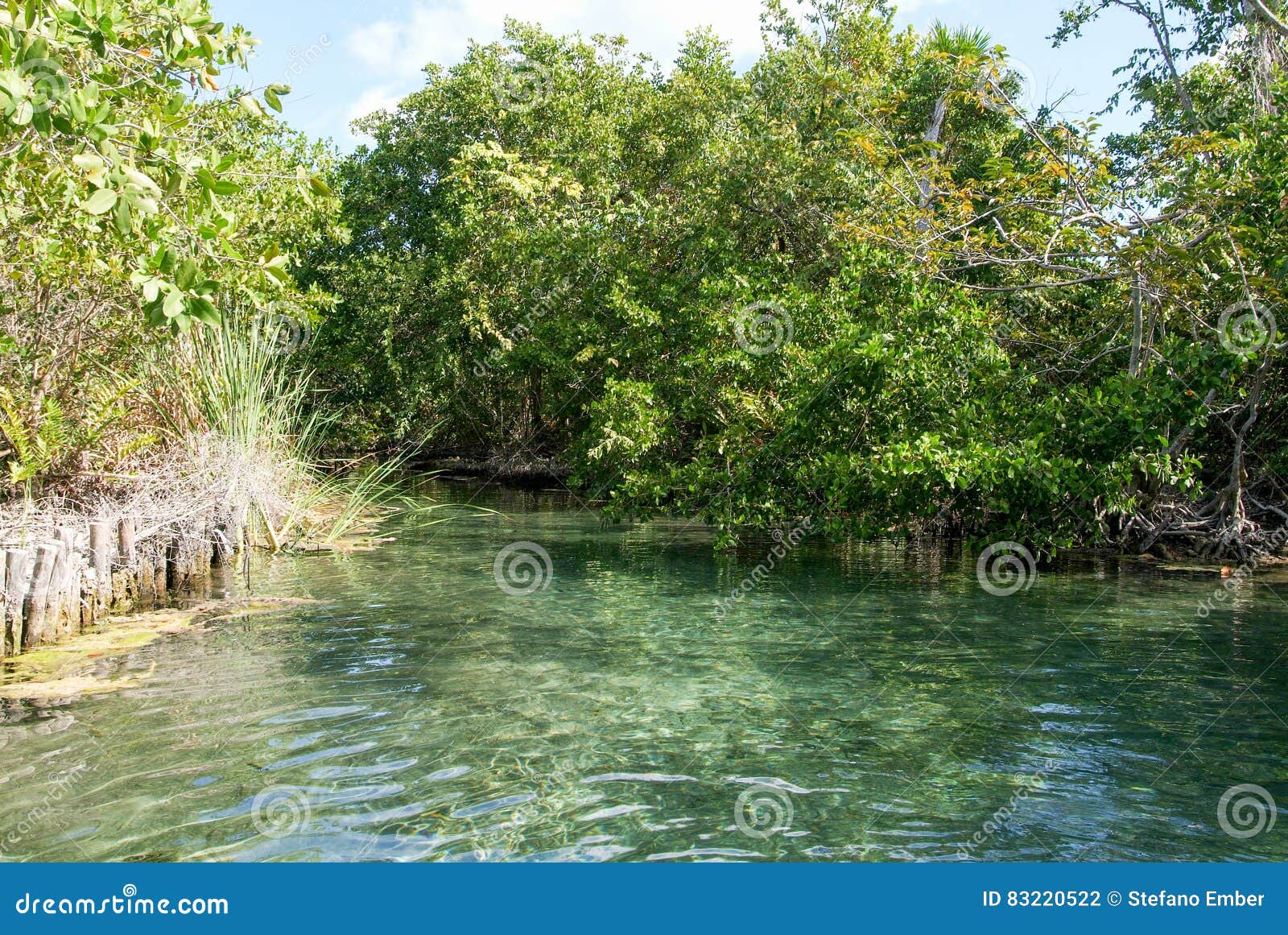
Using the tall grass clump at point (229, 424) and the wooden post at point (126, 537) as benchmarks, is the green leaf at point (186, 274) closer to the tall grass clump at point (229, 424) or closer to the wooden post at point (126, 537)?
the wooden post at point (126, 537)

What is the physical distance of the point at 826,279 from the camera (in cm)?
1953

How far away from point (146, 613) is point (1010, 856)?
26.1ft

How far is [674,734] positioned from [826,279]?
47.5ft

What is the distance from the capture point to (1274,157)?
1113 cm

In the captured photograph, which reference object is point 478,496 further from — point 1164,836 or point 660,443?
point 1164,836

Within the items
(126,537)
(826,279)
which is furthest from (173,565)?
(826,279)

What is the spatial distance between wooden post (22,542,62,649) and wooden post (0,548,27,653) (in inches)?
3.4

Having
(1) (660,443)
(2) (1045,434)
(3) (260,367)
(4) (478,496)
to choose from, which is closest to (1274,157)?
(2) (1045,434)

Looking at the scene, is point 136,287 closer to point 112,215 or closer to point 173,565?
point 112,215

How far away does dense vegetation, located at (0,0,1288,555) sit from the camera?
6.26 m

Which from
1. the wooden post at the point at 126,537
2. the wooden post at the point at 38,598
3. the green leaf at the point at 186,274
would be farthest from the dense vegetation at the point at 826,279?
the wooden post at the point at 38,598

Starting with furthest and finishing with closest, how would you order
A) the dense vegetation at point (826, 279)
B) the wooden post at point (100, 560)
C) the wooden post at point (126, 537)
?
the wooden post at point (126, 537), the wooden post at point (100, 560), the dense vegetation at point (826, 279)

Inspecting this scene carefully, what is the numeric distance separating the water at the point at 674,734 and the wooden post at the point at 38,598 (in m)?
0.75

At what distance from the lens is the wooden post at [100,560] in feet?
29.3
